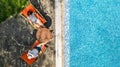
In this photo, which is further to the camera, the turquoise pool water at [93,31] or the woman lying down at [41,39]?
the turquoise pool water at [93,31]

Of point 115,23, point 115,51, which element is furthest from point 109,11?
point 115,51

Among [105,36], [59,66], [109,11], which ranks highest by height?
[109,11]

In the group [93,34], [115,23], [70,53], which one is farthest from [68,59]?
[115,23]

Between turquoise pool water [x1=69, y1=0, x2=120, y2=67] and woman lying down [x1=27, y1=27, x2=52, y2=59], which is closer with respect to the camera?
woman lying down [x1=27, y1=27, x2=52, y2=59]

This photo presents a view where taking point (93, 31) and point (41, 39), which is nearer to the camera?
point (41, 39)

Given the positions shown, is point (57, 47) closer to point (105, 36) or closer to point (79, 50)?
point (79, 50)

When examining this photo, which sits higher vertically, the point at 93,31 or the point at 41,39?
the point at 93,31

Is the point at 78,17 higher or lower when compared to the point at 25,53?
higher
